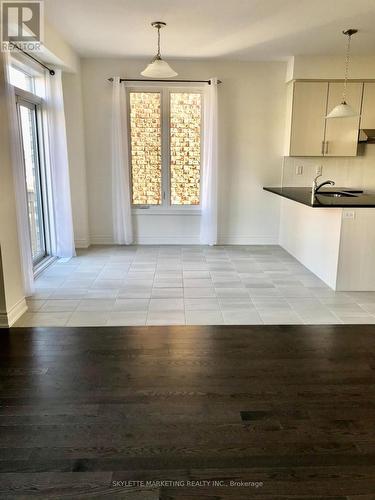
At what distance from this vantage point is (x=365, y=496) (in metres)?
1.52

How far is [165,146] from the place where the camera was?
5.68 metres

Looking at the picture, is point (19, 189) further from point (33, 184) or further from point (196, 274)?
point (196, 274)

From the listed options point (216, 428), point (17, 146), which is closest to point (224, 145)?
point (17, 146)

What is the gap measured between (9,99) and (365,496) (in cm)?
355

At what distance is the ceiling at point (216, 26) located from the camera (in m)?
3.43

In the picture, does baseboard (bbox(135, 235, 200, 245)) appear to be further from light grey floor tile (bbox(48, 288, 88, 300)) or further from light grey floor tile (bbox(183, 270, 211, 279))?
light grey floor tile (bbox(48, 288, 88, 300))

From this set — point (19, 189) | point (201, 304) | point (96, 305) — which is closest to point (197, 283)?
point (201, 304)

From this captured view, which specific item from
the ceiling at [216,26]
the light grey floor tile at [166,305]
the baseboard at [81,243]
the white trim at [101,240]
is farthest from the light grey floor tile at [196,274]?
the ceiling at [216,26]

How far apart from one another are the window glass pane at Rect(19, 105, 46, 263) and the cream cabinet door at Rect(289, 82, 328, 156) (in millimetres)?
3525

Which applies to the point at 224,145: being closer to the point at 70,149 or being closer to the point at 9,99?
the point at 70,149

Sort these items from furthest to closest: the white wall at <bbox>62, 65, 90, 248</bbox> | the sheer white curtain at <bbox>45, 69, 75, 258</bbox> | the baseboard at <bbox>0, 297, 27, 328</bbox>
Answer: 1. the white wall at <bbox>62, 65, 90, 248</bbox>
2. the sheer white curtain at <bbox>45, 69, 75, 258</bbox>
3. the baseboard at <bbox>0, 297, 27, 328</bbox>

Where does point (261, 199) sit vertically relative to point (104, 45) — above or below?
below

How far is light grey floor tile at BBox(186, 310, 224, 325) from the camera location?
315cm

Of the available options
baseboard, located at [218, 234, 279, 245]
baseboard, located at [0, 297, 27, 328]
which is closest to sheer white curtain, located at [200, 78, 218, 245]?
baseboard, located at [218, 234, 279, 245]
